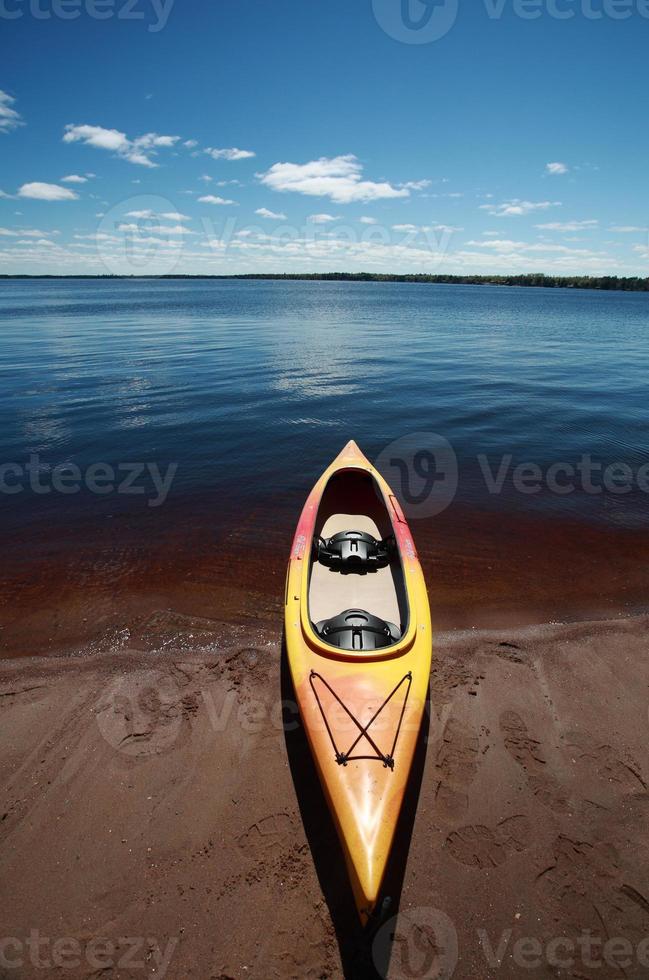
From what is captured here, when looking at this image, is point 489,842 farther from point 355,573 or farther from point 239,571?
point 239,571

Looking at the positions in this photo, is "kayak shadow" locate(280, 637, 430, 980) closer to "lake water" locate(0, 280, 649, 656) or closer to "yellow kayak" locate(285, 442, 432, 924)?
"yellow kayak" locate(285, 442, 432, 924)

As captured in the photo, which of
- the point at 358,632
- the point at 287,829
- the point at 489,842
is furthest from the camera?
the point at 358,632

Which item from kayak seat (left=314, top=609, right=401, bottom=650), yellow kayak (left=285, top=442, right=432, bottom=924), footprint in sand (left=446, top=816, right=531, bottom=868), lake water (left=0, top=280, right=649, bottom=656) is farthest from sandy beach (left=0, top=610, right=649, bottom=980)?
lake water (left=0, top=280, right=649, bottom=656)

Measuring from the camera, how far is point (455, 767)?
4.92 metres

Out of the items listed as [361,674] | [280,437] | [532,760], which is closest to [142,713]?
[361,674]

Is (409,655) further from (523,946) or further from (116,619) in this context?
(116,619)

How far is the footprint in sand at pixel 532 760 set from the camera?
4621 millimetres

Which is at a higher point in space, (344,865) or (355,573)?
(355,573)

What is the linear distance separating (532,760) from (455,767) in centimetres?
87

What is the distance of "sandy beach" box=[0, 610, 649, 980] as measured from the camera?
12.1 ft

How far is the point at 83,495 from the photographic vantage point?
11.7m

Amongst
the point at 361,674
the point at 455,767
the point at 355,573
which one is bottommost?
the point at 455,767

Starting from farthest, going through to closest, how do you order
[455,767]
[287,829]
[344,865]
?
[455,767], [287,829], [344,865]

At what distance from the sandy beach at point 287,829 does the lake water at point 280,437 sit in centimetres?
232
